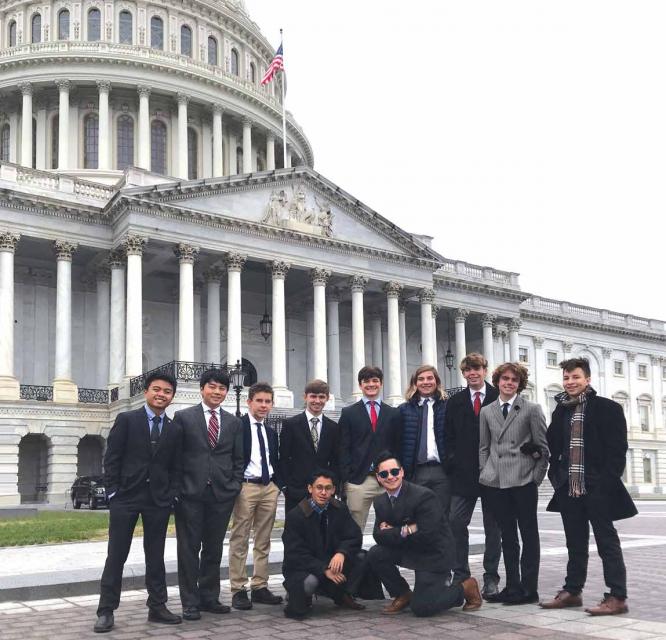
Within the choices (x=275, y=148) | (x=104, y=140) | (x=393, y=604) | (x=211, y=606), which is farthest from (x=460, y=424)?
(x=275, y=148)

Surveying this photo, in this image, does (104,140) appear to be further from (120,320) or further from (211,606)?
(211,606)

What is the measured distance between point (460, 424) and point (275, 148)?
60.6 metres

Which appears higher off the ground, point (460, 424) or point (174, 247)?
point (174, 247)

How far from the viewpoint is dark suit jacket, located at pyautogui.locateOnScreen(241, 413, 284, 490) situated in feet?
36.0

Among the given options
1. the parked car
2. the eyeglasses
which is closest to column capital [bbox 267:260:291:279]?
the parked car

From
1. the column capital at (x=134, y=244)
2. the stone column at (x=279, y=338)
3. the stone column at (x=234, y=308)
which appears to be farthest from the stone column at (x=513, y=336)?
the column capital at (x=134, y=244)

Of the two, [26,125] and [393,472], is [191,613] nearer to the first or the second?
[393,472]

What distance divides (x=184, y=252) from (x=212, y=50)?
30552 mm

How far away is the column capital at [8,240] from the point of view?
4047 centimetres

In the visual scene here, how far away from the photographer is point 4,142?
62.1 m

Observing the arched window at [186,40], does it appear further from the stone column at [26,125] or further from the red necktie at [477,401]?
the red necktie at [477,401]

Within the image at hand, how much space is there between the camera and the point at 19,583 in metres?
11.1

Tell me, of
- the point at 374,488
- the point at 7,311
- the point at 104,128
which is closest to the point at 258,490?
the point at 374,488

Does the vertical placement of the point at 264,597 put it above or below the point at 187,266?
below
